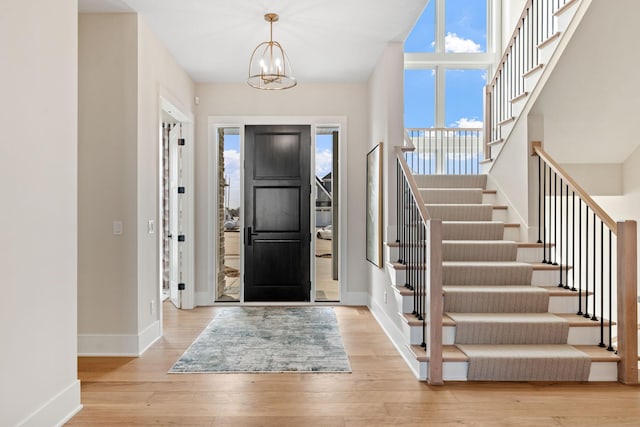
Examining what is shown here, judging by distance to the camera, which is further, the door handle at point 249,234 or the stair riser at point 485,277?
the door handle at point 249,234

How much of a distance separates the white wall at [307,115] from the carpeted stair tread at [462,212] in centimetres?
123

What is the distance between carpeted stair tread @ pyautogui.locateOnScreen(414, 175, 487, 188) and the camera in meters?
5.20

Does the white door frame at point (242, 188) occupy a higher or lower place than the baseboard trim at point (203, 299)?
higher

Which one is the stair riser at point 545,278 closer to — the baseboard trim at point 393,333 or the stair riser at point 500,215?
the stair riser at point 500,215

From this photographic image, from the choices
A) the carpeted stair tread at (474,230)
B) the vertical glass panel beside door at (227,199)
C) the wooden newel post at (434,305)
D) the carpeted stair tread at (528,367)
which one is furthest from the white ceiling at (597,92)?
the vertical glass panel beside door at (227,199)

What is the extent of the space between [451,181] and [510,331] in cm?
227

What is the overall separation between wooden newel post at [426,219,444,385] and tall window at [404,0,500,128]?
453 cm

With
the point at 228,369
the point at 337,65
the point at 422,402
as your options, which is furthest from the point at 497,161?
the point at 228,369

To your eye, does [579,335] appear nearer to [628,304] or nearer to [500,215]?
[628,304]

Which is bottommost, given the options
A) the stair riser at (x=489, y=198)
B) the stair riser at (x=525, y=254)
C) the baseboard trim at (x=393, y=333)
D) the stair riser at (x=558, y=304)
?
the baseboard trim at (x=393, y=333)

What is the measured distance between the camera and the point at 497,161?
501cm

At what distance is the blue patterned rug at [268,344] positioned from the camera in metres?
3.37

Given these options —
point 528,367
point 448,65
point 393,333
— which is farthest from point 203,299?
point 448,65

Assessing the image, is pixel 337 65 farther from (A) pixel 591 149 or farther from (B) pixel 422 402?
(B) pixel 422 402
